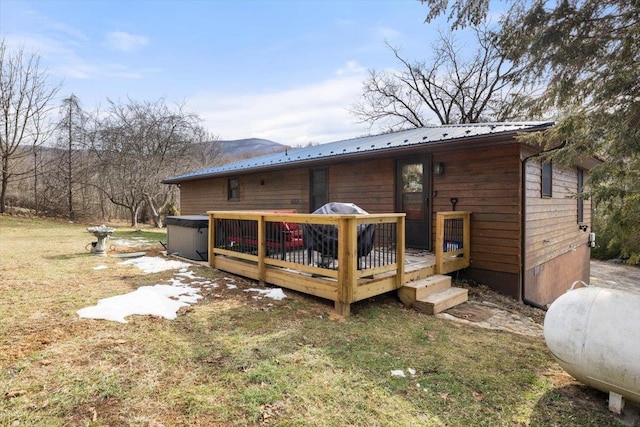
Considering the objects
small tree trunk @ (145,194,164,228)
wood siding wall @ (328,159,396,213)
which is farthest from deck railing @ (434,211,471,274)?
small tree trunk @ (145,194,164,228)

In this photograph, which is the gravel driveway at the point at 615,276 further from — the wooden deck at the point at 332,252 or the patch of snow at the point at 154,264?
the patch of snow at the point at 154,264

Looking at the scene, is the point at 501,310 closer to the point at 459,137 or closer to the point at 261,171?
the point at 459,137

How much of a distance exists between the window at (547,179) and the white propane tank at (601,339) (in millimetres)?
4990

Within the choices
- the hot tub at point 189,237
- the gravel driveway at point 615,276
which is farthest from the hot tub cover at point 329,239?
the gravel driveway at point 615,276

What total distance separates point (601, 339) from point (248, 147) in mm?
31020

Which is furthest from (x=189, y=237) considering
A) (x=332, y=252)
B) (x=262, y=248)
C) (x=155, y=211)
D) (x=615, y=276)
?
(x=615, y=276)

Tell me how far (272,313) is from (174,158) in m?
16.7

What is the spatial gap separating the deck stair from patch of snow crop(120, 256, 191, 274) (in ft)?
14.0

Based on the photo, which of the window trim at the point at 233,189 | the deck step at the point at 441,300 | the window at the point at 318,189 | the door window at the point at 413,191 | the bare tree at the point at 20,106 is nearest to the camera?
the deck step at the point at 441,300

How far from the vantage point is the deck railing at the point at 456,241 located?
17.7 ft

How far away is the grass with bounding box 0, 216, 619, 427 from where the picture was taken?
2035 mm

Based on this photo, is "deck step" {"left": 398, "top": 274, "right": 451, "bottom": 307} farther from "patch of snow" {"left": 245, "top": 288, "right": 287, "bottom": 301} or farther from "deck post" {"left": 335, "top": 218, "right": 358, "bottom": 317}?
"patch of snow" {"left": 245, "top": 288, "right": 287, "bottom": 301}

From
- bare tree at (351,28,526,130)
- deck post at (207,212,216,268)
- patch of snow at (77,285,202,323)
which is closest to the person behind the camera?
patch of snow at (77,285,202,323)

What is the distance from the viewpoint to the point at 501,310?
185 inches
